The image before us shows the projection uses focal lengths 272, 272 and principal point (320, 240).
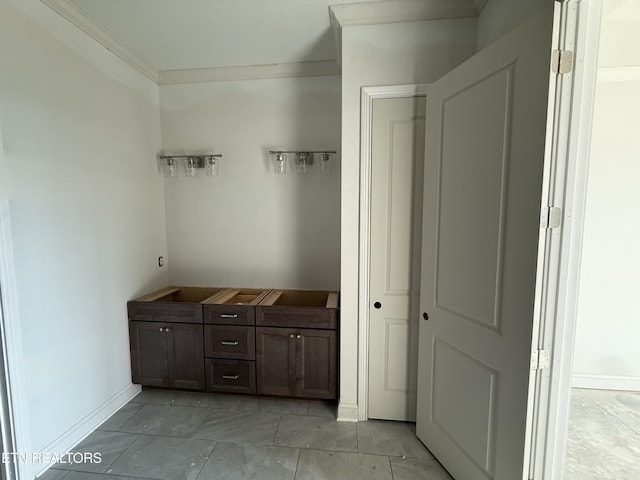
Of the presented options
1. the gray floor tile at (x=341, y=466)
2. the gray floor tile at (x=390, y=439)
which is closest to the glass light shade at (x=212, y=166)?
the gray floor tile at (x=341, y=466)

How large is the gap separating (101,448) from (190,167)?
2.25m

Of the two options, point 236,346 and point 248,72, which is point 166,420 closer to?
point 236,346

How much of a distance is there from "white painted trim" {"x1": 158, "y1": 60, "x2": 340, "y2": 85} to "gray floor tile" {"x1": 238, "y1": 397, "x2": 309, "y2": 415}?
2894 mm

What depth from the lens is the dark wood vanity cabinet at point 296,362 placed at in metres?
2.15

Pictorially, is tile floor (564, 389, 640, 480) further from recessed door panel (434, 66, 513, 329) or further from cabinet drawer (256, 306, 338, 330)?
cabinet drawer (256, 306, 338, 330)

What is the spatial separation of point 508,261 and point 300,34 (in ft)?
6.91

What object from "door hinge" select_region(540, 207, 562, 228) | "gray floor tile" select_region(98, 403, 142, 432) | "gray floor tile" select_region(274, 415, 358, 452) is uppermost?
"door hinge" select_region(540, 207, 562, 228)

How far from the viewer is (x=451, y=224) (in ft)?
5.08

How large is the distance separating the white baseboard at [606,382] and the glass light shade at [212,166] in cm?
382

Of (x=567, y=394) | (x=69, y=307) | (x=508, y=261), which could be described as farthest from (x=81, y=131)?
(x=567, y=394)

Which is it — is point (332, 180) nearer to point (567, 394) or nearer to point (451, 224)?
point (451, 224)

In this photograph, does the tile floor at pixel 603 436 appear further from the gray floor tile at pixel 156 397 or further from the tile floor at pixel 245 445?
the gray floor tile at pixel 156 397

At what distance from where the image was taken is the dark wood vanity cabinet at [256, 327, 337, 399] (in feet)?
7.04

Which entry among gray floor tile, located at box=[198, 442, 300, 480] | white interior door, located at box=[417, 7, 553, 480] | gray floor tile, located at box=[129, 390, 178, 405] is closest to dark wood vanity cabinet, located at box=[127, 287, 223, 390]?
gray floor tile, located at box=[129, 390, 178, 405]
